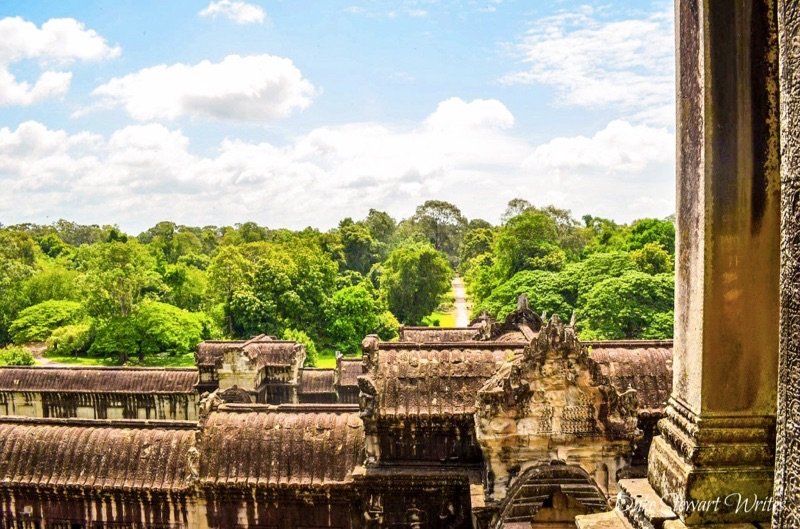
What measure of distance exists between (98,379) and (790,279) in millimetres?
24293

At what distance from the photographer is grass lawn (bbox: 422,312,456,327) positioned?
54469mm

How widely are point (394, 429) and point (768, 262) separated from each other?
7.50 metres

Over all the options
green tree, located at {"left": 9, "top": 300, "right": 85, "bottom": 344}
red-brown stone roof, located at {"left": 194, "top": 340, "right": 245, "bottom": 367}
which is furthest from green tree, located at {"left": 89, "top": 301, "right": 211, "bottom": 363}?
red-brown stone roof, located at {"left": 194, "top": 340, "right": 245, "bottom": 367}

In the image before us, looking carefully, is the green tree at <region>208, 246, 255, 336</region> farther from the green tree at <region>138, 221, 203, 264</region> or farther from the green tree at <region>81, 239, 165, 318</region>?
the green tree at <region>138, 221, 203, 264</region>

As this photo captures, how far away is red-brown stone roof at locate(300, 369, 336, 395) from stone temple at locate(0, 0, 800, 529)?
1273cm

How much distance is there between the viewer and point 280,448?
450 inches

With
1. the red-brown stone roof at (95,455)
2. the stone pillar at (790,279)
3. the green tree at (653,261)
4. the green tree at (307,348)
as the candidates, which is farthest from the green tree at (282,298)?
the stone pillar at (790,279)

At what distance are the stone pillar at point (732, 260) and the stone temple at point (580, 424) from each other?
14mm

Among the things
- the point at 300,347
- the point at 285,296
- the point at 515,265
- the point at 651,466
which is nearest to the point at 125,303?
the point at 285,296

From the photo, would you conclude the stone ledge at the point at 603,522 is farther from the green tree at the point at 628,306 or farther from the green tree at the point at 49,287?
the green tree at the point at 49,287

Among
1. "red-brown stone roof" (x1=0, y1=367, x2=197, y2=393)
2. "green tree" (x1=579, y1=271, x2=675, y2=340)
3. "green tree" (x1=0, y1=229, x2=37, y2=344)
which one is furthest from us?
"green tree" (x1=0, y1=229, x2=37, y2=344)

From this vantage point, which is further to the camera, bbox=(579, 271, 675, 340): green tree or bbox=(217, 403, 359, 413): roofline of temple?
bbox=(579, 271, 675, 340): green tree

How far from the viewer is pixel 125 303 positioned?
4162 centimetres

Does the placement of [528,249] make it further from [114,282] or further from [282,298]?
[114,282]
